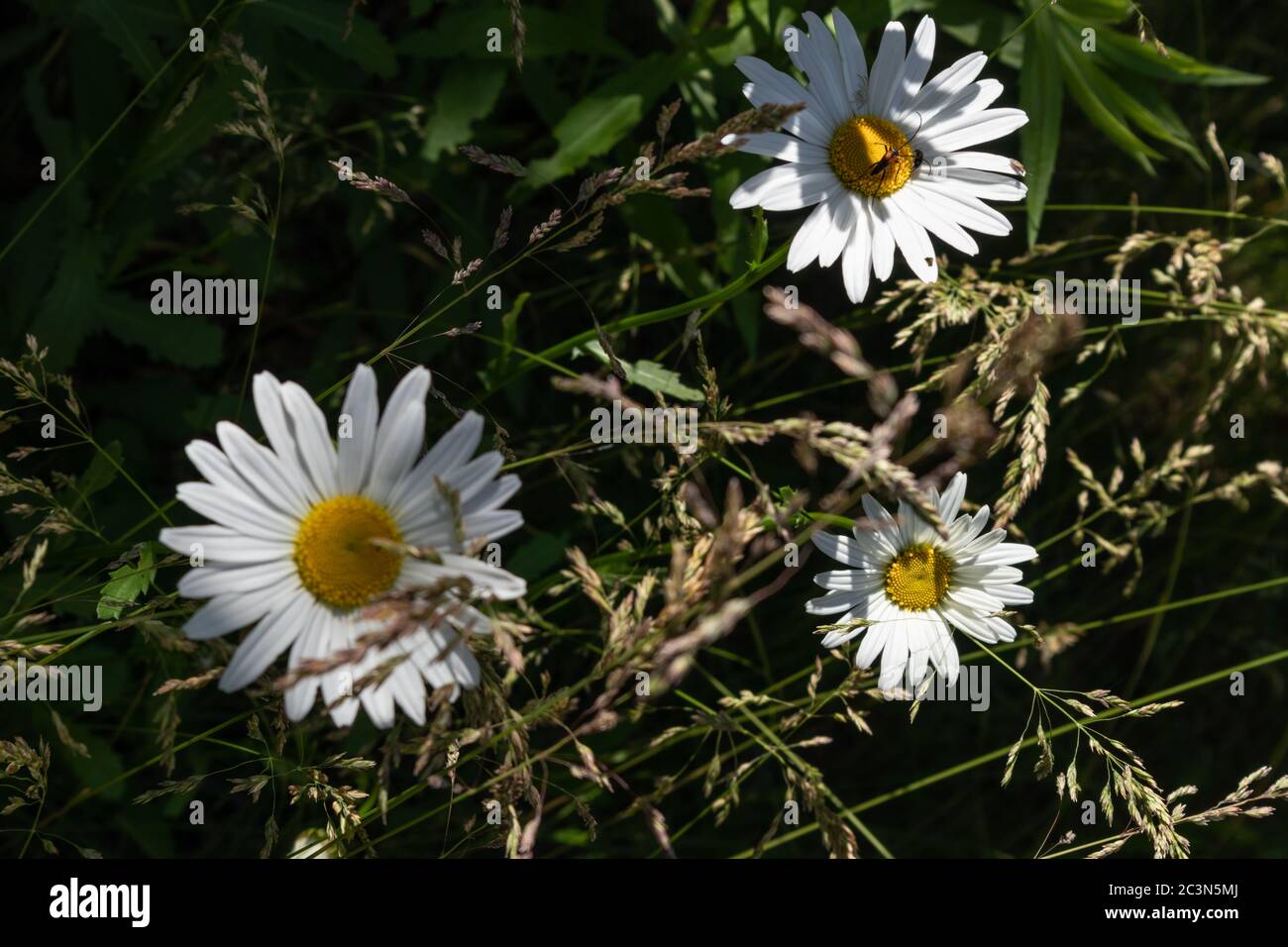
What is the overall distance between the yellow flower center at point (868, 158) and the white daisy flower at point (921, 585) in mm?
542

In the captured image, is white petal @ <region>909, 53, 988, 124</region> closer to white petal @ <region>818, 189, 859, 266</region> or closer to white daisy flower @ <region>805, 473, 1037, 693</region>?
white petal @ <region>818, 189, 859, 266</region>

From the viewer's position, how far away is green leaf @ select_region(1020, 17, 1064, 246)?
7.22 ft

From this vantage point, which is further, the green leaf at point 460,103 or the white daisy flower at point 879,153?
the green leaf at point 460,103

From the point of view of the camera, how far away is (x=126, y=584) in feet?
5.21

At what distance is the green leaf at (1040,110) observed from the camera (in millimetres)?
2199

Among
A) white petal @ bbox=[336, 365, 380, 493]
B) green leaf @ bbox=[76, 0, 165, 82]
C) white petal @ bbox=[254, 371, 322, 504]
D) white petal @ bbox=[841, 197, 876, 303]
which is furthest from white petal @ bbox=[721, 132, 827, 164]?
green leaf @ bbox=[76, 0, 165, 82]

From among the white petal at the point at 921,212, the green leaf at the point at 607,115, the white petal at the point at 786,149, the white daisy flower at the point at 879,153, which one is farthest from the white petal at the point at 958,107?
the green leaf at the point at 607,115

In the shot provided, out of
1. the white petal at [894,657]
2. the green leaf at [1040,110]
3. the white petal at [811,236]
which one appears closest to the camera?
the white petal at [811,236]

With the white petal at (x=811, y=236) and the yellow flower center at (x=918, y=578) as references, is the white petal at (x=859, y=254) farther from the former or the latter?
the yellow flower center at (x=918, y=578)

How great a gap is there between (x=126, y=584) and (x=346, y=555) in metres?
0.35

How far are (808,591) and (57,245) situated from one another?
1879 millimetres

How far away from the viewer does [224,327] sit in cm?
279

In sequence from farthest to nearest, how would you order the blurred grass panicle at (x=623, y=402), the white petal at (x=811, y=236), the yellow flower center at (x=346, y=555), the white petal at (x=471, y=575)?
1. the white petal at (x=811, y=236)
2. the blurred grass panicle at (x=623, y=402)
3. the yellow flower center at (x=346, y=555)
4. the white petal at (x=471, y=575)

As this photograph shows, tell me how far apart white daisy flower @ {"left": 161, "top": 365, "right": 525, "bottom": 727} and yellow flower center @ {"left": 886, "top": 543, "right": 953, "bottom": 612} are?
825mm
